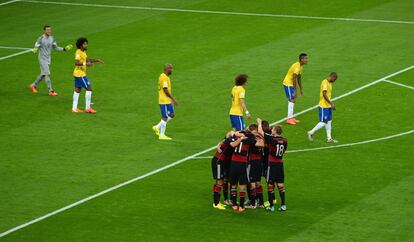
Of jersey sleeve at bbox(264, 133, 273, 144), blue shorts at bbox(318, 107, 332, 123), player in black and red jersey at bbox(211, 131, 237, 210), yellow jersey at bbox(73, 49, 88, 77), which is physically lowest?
player in black and red jersey at bbox(211, 131, 237, 210)

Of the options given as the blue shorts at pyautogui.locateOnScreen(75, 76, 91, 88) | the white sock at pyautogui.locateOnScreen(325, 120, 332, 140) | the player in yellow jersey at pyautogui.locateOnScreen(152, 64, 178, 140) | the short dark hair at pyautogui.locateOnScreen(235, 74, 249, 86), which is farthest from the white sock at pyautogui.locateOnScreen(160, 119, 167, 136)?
the white sock at pyautogui.locateOnScreen(325, 120, 332, 140)

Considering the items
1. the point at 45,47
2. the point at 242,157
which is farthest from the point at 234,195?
the point at 45,47

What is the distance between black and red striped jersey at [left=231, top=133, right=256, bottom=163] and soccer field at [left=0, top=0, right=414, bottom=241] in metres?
1.42

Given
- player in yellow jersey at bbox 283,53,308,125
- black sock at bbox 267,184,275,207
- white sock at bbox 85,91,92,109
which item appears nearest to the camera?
black sock at bbox 267,184,275,207

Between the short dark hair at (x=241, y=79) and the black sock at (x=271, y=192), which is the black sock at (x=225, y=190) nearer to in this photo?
the black sock at (x=271, y=192)

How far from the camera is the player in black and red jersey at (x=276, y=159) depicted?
2748cm

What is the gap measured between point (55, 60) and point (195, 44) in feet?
19.1

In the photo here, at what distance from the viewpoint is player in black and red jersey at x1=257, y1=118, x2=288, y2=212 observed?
27.5 m

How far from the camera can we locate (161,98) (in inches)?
1340

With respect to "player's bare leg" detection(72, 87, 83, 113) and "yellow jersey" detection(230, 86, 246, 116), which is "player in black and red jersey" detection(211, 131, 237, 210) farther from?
"player's bare leg" detection(72, 87, 83, 113)

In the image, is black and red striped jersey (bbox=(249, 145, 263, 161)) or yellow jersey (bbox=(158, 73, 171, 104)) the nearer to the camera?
black and red striped jersey (bbox=(249, 145, 263, 161))

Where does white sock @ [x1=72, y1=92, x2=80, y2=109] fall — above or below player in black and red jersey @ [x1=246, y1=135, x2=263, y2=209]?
above

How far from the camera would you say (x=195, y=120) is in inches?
1426

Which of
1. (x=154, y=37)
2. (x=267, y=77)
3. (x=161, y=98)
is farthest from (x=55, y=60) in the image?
(x=161, y=98)
